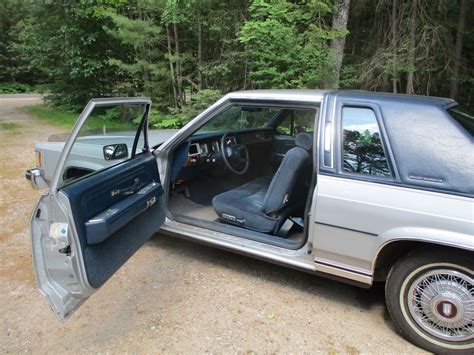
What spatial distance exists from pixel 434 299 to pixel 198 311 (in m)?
1.69

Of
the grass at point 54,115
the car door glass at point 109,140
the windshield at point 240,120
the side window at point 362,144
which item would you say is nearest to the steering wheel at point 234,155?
the windshield at point 240,120

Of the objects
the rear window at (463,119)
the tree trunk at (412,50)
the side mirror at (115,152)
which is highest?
the tree trunk at (412,50)

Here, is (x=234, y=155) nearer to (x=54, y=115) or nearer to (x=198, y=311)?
(x=198, y=311)

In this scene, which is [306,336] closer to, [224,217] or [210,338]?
[210,338]

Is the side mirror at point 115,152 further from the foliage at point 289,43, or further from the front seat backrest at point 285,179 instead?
the foliage at point 289,43

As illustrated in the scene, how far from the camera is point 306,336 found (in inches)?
106

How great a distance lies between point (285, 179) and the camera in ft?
10.5

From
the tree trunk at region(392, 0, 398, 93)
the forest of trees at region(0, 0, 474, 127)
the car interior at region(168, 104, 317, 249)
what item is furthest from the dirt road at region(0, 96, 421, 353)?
the tree trunk at region(392, 0, 398, 93)

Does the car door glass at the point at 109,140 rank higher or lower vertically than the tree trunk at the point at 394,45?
lower

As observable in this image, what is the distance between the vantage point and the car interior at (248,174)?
327 cm

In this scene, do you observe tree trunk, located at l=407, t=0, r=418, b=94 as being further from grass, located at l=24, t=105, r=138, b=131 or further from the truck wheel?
grass, located at l=24, t=105, r=138, b=131

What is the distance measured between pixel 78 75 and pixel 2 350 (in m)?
13.4

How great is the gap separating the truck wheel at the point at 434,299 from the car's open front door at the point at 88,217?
192 centimetres

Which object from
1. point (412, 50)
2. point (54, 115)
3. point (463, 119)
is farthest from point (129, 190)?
point (54, 115)
